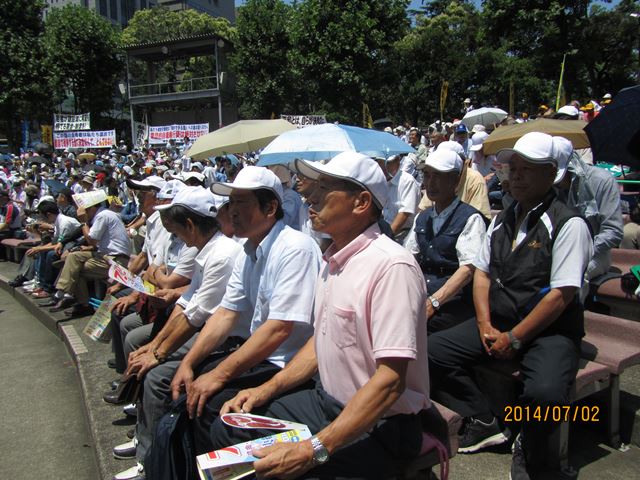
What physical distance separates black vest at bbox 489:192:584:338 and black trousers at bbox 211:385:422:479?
124 cm

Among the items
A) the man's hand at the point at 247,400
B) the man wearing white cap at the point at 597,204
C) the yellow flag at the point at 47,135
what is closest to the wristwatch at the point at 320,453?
the man's hand at the point at 247,400

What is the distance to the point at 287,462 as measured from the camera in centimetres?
179

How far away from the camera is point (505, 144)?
662 cm

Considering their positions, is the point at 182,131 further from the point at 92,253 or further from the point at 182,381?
the point at 182,381

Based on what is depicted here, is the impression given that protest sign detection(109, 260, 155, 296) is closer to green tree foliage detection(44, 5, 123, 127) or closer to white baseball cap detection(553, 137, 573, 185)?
white baseball cap detection(553, 137, 573, 185)

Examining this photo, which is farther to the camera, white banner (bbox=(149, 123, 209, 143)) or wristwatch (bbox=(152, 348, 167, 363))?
white banner (bbox=(149, 123, 209, 143))

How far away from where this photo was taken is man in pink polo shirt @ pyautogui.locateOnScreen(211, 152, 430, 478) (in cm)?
178

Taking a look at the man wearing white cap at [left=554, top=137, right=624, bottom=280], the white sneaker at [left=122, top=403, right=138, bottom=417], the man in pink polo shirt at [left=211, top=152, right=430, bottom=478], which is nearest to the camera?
the man in pink polo shirt at [left=211, top=152, right=430, bottom=478]

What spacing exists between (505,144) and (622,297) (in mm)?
3009

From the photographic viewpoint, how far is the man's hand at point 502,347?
286 cm

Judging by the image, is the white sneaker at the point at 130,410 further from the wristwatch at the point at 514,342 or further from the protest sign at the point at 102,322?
the wristwatch at the point at 514,342

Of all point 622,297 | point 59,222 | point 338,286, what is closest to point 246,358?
point 338,286

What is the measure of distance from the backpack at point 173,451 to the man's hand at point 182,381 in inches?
8.1

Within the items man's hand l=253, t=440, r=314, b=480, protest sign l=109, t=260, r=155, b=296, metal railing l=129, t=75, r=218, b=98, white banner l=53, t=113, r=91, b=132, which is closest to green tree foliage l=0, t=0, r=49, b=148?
metal railing l=129, t=75, r=218, b=98
